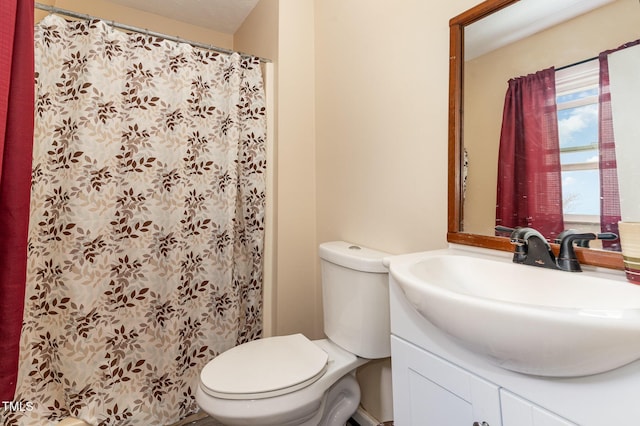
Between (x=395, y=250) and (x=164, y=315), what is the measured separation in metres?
1.11

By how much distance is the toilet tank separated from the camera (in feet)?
3.69

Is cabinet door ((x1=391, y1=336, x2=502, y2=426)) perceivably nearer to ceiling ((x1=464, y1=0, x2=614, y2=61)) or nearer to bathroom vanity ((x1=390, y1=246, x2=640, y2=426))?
bathroom vanity ((x1=390, y1=246, x2=640, y2=426))

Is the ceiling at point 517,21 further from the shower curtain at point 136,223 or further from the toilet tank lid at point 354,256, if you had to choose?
the shower curtain at point 136,223

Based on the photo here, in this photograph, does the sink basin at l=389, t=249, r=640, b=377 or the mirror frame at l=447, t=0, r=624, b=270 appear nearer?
the sink basin at l=389, t=249, r=640, b=377

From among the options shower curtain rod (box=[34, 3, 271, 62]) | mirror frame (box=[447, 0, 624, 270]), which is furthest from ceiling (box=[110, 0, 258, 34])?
mirror frame (box=[447, 0, 624, 270])

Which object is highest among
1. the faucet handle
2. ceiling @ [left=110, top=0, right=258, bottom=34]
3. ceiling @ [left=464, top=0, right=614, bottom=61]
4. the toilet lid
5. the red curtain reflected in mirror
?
ceiling @ [left=110, top=0, right=258, bottom=34]

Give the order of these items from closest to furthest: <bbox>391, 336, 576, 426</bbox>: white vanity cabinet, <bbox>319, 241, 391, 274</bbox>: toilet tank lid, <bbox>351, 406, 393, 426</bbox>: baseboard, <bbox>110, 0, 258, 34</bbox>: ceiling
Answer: <bbox>391, 336, 576, 426</bbox>: white vanity cabinet < <bbox>319, 241, 391, 274</bbox>: toilet tank lid < <bbox>351, 406, 393, 426</bbox>: baseboard < <bbox>110, 0, 258, 34</bbox>: ceiling

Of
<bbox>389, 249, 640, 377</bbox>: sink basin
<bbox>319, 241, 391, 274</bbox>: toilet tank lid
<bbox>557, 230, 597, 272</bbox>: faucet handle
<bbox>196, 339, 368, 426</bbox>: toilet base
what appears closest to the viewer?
<bbox>389, 249, 640, 377</bbox>: sink basin

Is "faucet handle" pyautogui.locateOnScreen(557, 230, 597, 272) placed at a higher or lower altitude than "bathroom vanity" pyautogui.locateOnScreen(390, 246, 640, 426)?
higher

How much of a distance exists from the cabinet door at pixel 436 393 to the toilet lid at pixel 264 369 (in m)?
0.37

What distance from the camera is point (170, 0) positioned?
1.93 metres

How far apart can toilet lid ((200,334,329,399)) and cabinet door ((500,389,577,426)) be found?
65cm

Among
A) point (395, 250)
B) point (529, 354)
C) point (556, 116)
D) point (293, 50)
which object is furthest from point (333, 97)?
point (529, 354)

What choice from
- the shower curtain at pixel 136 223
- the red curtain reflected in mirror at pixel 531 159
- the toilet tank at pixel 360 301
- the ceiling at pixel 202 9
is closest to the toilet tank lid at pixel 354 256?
the toilet tank at pixel 360 301
